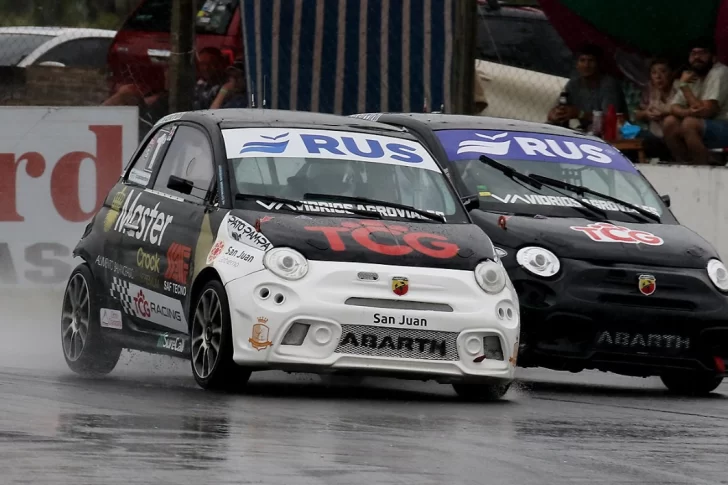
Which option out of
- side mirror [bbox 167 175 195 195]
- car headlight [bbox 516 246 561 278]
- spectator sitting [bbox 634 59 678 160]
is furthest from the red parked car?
car headlight [bbox 516 246 561 278]

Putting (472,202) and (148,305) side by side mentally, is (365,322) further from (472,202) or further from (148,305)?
(472,202)

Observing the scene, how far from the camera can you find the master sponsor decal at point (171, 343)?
33.2ft

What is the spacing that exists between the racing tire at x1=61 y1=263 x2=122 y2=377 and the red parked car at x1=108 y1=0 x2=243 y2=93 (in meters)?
5.61

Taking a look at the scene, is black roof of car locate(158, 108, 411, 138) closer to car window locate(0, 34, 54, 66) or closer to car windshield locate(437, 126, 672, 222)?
car windshield locate(437, 126, 672, 222)

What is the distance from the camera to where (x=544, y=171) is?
12055 mm

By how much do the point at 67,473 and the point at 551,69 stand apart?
11.8 metres

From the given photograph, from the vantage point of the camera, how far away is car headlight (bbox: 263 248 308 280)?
9516mm

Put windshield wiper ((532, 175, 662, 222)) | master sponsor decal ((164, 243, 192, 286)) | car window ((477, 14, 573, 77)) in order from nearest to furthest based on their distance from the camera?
master sponsor decal ((164, 243, 192, 286)), windshield wiper ((532, 175, 662, 222)), car window ((477, 14, 573, 77))

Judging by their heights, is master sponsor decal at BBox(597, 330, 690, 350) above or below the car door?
below

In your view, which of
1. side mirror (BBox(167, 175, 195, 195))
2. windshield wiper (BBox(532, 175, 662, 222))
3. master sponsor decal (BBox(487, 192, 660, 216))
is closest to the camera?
side mirror (BBox(167, 175, 195, 195))

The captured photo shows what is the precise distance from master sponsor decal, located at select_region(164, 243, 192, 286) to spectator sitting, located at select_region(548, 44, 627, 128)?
7930 millimetres

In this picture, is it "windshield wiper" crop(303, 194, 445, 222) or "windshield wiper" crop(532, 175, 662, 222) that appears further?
"windshield wiper" crop(532, 175, 662, 222)

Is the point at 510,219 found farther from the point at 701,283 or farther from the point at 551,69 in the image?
the point at 551,69

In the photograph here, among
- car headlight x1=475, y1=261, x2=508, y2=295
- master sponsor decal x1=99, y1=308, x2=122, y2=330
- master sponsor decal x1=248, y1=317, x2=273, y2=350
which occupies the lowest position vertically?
master sponsor decal x1=99, y1=308, x2=122, y2=330
